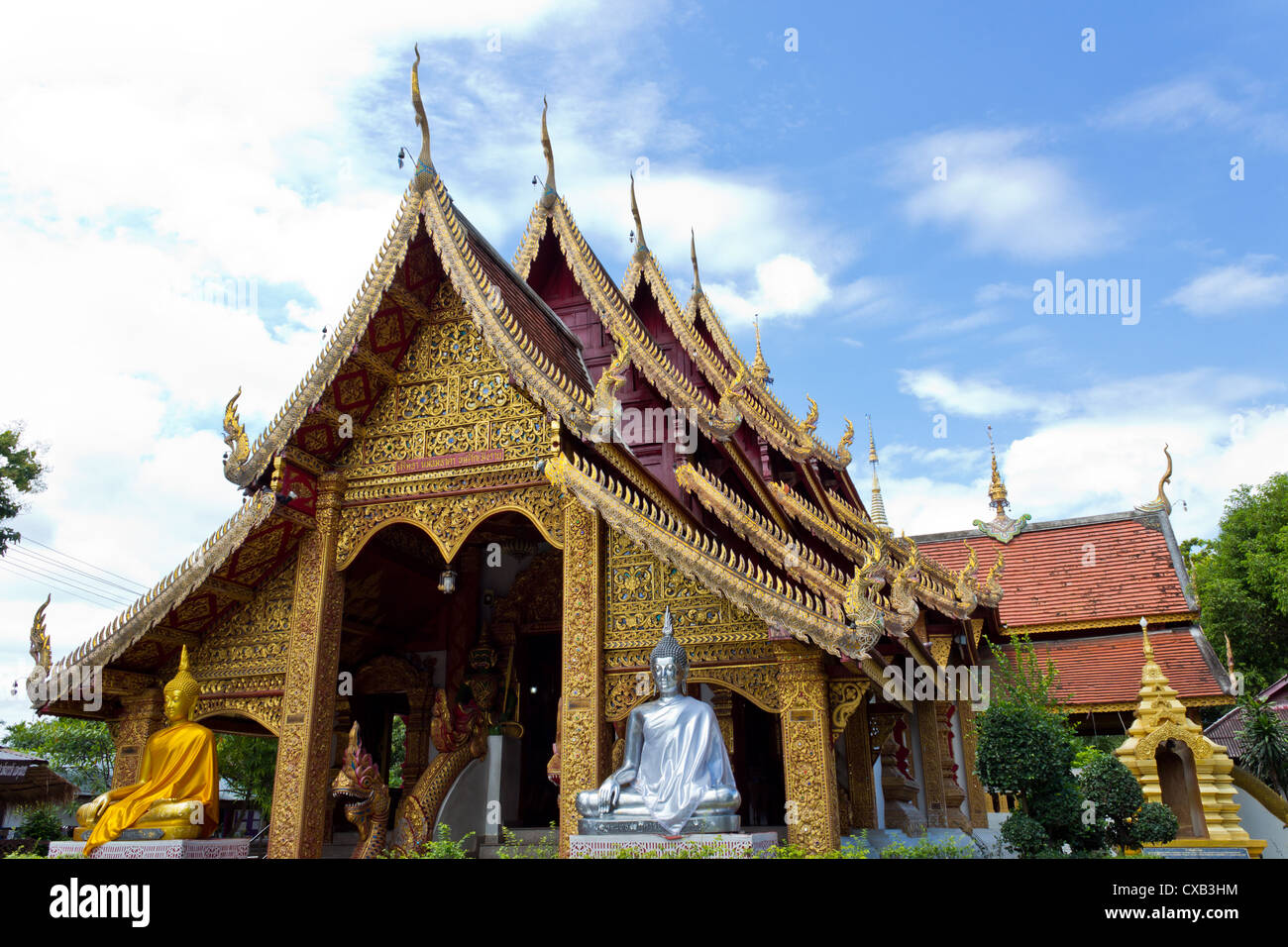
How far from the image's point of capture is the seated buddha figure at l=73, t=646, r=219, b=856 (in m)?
6.35

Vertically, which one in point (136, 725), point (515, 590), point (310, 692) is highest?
point (515, 590)

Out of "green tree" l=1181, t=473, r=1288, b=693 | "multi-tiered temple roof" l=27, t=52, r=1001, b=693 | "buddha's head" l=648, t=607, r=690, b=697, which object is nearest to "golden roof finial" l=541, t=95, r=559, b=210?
"multi-tiered temple roof" l=27, t=52, r=1001, b=693

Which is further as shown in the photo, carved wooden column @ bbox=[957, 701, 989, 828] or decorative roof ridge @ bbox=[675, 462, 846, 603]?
carved wooden column @ bbox=[957, 701, 989, 828]

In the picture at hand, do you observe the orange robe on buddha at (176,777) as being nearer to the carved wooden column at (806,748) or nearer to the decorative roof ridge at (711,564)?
the decorative roof ridge at (711,564)

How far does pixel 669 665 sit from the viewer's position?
19.3 ft

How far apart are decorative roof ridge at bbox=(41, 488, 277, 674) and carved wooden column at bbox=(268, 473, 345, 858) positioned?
549mm

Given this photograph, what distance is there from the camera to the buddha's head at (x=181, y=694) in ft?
22.7

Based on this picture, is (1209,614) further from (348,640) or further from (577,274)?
(348,640)

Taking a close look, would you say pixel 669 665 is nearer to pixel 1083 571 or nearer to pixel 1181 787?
pixel 1181 787

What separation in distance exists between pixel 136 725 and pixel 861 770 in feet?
19.9

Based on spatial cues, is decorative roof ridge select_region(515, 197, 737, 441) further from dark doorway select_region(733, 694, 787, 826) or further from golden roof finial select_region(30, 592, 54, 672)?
golden roof finial select_region(30, 592, 54, 672)

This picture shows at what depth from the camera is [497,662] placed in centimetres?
941

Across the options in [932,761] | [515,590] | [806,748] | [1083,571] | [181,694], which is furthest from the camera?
[1083,571]

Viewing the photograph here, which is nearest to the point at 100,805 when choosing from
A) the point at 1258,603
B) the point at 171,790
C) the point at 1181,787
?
the point at 171,790
